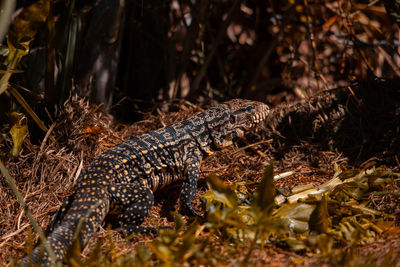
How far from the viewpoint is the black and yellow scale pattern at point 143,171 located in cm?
353

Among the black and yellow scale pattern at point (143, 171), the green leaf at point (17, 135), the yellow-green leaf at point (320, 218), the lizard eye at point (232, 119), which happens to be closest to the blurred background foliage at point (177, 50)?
the green leaf at point (17, 135)

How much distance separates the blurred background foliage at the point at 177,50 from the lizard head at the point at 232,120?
1.25 meters

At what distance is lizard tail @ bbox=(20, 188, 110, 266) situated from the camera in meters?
3.10

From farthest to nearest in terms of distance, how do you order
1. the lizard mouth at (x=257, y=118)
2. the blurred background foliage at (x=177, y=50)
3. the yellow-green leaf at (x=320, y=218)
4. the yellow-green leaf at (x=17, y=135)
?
the lizard mouth at (x=257, y=118)
the blurred background foliage at (x=177, y=50)
the yellow-green leaf at (x=17, y=135)
the yellow-green leaf at (x=320, y=218)

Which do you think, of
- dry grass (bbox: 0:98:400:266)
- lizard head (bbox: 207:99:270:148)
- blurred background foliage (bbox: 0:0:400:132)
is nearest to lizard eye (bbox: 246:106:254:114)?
lizard head (bbox: 207:99:270:148)

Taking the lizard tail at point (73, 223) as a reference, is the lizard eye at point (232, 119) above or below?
above

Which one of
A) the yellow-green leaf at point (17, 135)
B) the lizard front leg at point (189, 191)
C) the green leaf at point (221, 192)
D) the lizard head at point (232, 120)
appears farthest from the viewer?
the lizard head at point (232, 120)

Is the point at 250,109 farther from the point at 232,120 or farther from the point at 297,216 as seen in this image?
the point at 297,216

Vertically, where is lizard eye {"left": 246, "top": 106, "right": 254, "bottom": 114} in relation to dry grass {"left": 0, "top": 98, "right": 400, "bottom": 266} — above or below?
above

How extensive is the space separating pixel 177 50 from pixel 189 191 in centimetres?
399

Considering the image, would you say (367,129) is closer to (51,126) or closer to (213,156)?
(213,156)

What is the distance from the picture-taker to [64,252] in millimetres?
3184

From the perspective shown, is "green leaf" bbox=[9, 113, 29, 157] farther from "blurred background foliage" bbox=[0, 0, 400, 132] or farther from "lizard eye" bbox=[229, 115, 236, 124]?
"lizard eye" bbox=[229, 115, 236, 124]

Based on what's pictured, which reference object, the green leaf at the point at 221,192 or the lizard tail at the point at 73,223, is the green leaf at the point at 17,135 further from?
the green leaf at the point at 221,192
